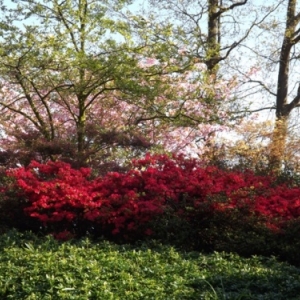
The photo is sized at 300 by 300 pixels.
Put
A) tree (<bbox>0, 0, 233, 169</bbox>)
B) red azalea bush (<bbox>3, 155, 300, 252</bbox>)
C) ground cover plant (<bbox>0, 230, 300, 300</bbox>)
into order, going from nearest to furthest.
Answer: ground cover plant (<bbox>0, 230, 300, 300</bbox>)
red azalea bush (<bbox>3, 155, 300, 252</bbox>)
tree (<bbox>0, 0, 233, 169</bbox>)

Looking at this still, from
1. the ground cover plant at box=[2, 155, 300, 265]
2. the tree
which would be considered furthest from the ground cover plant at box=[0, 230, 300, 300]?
the tree

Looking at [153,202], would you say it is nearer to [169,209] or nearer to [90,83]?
[169,209]

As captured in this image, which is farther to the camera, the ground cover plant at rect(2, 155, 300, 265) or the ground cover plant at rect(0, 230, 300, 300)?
the ground cover plant at rect(2, 155, 300, 265)

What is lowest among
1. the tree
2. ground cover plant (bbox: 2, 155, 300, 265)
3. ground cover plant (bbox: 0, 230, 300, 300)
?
ground cover plant (bbox: 0, 230, 300, 300)

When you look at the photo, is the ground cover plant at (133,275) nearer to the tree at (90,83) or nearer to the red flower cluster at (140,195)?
the red flower cluster at (140,195)

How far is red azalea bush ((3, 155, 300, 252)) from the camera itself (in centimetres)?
659

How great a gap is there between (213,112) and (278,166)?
1592 millimetres

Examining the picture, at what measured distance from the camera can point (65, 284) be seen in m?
4.39

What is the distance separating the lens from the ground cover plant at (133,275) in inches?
170

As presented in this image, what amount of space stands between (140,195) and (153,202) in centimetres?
43

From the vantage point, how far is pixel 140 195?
7105 mm

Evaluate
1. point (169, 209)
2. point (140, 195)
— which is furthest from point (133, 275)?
point (140, 195)

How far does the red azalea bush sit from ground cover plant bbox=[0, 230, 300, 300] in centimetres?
87

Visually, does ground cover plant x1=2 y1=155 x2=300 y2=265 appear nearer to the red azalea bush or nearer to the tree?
the red azalea bush
